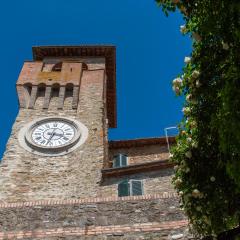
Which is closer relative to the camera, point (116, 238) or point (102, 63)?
point (116, 238)

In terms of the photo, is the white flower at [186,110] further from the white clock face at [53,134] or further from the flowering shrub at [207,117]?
the white clock face at [53,134]

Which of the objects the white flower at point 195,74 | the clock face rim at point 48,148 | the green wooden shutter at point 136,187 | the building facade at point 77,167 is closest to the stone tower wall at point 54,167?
the building facade at point 77,167

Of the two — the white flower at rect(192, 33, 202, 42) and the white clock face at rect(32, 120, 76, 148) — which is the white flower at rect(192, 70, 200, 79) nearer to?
the white flower at rect(192, 33, 202, 42)

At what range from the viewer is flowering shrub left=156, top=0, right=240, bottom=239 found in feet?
20.1

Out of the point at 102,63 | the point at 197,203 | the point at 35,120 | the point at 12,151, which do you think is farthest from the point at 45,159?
the point at 197,203

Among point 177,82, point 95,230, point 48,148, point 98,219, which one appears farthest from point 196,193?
point 48,148

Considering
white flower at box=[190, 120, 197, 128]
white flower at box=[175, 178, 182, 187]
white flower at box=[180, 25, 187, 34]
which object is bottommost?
white flower at box=[175, 178, 182, 187]

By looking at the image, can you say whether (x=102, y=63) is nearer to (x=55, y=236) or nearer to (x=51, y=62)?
(x=51, y=62)

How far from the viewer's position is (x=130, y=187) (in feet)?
58.7

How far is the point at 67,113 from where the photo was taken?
22203mm

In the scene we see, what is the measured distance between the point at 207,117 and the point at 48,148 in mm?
13381

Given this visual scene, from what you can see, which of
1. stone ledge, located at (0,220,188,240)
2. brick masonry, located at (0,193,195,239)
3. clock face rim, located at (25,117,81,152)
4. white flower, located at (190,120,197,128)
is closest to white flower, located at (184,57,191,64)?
white flower, located at (190,120,197,128)

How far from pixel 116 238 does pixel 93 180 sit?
789cm

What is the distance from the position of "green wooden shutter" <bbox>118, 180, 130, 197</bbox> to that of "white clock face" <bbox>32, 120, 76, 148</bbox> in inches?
131
